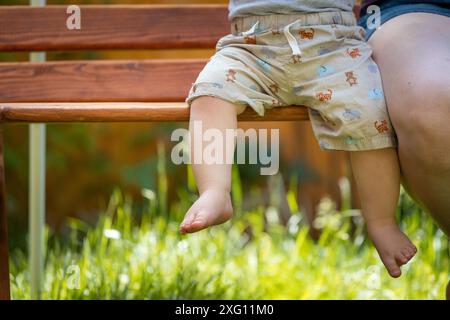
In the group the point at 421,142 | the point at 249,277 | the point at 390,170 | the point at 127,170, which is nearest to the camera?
the point at 421,142

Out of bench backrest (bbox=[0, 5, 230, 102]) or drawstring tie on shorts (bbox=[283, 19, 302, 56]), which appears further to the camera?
bench backrest (bbox=[0, 5, 230, 102])

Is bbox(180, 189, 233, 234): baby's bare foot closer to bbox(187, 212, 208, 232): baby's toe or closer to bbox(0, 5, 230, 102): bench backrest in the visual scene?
bbox(187, 212, 208, 232): baby's toe

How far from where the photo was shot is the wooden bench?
2047 mm

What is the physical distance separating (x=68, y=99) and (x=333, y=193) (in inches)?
64.1

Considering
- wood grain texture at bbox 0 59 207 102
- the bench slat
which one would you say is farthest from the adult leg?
wood grain texture at bbox 0 59 207 102

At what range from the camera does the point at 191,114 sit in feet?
5.17

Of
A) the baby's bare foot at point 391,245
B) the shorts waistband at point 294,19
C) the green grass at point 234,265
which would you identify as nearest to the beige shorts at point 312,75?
the shorts waistband at point 294,19

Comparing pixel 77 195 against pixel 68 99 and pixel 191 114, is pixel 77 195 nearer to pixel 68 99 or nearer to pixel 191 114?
pixel 68 99

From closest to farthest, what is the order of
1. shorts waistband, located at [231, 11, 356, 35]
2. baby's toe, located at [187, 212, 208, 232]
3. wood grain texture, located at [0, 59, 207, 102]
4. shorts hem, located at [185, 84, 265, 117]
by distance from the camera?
baby's toe, located at [187, 212, 208, 232], shorts hem, located at [185, 84, 265, 117], shorts waistband, located at [231, 11, 356, 35], wood grain texture, located at [0, 59, 207, 102]

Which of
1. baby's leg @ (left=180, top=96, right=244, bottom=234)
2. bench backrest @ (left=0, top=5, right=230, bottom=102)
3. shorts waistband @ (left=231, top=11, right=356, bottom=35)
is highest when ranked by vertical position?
bench backrest @ (left=0, top=5, right=230, bottom=102)

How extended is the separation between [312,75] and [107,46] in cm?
76
